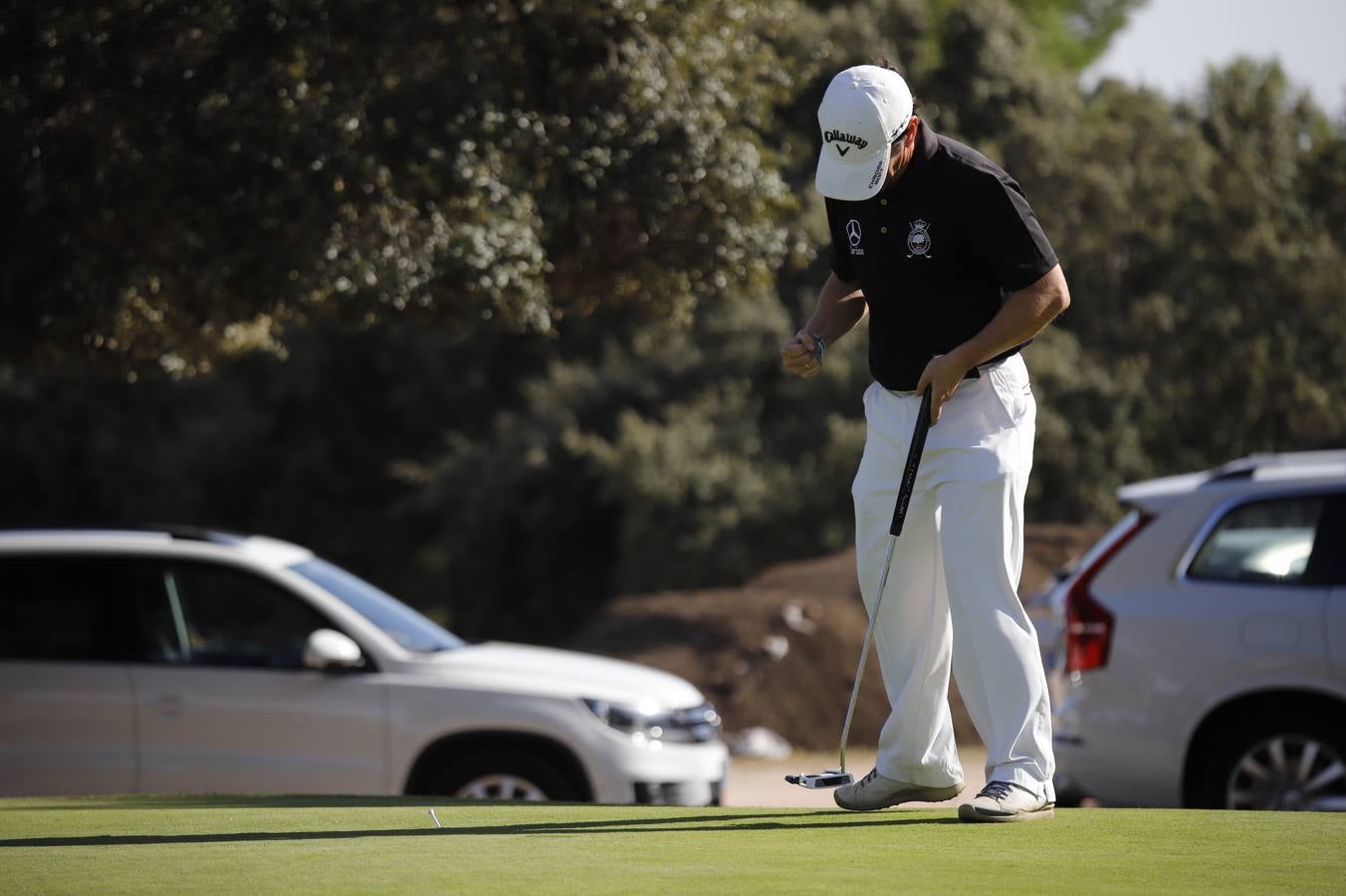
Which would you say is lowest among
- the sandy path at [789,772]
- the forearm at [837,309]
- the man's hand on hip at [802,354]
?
the sandy path at [789,772]

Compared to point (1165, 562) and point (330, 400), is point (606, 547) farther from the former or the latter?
point (1165, 562)

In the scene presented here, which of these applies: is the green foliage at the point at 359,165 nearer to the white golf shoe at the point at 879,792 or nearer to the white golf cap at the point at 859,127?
the white golf cap at the point at 859,127

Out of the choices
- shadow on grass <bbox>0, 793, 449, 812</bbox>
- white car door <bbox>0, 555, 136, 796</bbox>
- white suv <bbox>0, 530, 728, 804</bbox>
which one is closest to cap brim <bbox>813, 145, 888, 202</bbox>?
shadow on grass <bbox>0, 793, 449, 812</bbox>

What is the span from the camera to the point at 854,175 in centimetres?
489

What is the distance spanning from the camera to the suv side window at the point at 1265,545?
7840 mm

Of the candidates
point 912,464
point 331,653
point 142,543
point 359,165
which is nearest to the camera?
point 912,464

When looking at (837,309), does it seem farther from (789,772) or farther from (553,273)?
(789,772)

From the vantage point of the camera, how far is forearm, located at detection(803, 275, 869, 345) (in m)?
5.49

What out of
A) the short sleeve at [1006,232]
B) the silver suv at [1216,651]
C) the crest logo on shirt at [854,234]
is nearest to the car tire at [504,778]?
the silver suv at [1216,651]

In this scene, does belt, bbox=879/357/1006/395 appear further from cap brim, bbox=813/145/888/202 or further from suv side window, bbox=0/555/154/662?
suv side window, bbox=0/555/154/662

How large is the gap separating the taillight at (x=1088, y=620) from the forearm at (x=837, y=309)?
292 cm

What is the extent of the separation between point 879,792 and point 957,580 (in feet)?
2.26

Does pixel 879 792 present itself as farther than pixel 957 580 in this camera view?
Yes

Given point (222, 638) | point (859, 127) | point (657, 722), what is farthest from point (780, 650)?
point (859, 127)
